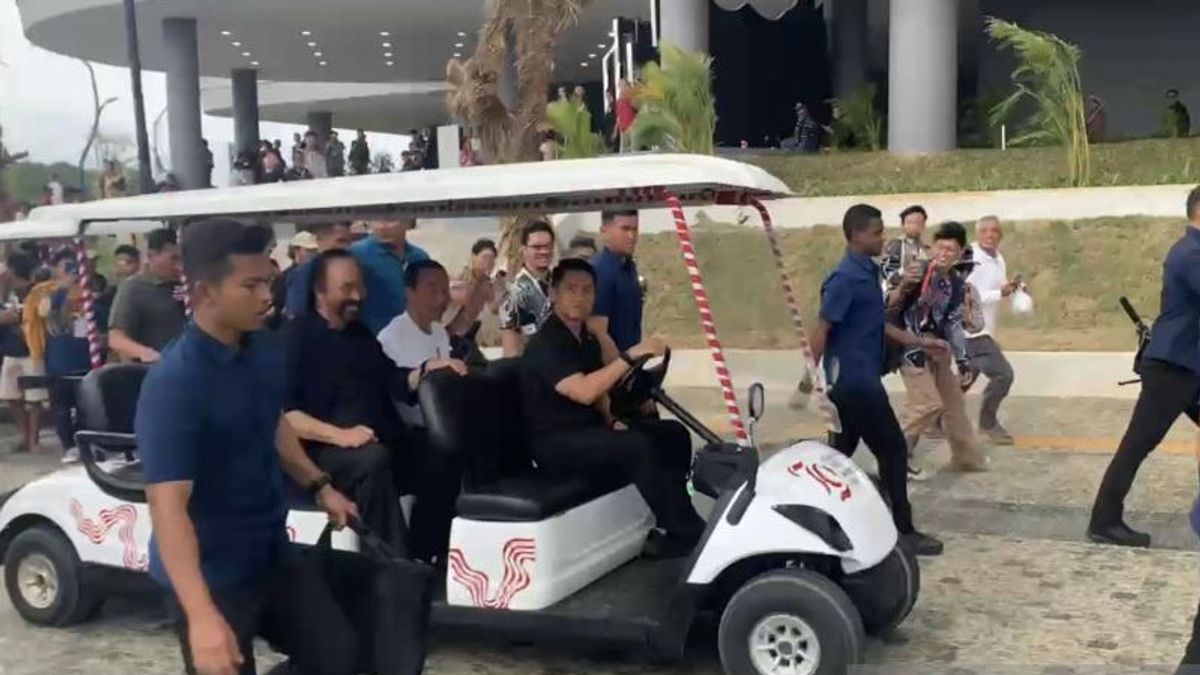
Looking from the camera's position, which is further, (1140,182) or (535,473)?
(1140,182)

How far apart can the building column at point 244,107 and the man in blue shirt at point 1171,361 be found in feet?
98.5

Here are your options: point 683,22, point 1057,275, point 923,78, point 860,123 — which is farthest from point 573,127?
point 860,123

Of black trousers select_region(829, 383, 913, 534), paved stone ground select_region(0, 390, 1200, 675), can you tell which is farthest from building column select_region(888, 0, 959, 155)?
black trousers select_region(829, 383, 913, 534)

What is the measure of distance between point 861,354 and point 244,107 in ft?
99.0

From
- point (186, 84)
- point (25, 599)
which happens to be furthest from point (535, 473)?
point (186, 84)

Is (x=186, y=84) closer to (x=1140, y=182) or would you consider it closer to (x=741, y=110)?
(x=741, y=110)

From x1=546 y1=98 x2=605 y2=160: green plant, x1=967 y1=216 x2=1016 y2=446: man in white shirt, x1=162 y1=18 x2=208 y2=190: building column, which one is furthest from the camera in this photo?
x1=162 y1=18 x2=208 y2=190: building column

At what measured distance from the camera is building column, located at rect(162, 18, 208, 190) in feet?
83.8

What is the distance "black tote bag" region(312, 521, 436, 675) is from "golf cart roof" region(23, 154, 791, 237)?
1638 millimetres

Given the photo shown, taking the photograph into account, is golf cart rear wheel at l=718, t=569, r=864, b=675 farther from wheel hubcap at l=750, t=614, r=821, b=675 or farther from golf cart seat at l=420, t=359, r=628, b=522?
golf cart seat at l=420, t=359, r=628, b=522

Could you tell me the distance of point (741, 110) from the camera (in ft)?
79.6

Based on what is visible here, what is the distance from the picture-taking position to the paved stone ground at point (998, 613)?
4.88 metres

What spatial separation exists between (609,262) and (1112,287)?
8950 mm

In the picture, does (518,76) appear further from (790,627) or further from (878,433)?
(790,627)
